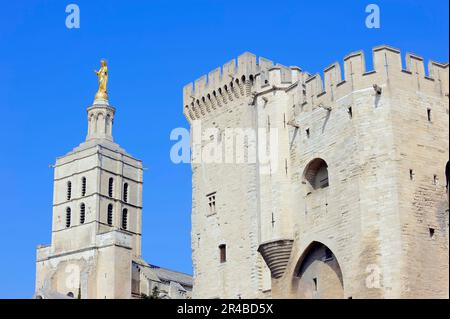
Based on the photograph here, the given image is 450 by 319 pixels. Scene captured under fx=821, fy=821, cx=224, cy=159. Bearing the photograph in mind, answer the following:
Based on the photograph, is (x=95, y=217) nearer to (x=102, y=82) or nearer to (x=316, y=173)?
(x=102, y=82)

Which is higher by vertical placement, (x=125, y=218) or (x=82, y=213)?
→ (x=125, y=218)

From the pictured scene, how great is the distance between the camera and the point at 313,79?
31.9 meters

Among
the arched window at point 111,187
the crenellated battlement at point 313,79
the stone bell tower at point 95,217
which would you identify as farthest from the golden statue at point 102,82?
the crenellated battlement at point 313,79

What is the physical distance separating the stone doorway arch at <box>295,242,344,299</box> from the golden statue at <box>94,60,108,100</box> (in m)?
Answer: 44.2

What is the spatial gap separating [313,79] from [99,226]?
3853 cm

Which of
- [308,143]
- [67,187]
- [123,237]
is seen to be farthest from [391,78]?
[67,187]

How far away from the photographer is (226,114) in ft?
119

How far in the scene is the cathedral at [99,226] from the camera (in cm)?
6262

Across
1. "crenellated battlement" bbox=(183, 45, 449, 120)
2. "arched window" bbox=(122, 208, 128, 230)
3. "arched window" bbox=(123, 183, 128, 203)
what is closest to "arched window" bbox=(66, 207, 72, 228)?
"arched window" bbox=(122, 208, 128, 230)

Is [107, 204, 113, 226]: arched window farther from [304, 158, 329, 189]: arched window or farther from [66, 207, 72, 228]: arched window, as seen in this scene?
[304, 158, 329, 189]: arched window

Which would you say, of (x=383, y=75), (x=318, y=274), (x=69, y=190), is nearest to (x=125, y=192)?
(x=69, y=190)

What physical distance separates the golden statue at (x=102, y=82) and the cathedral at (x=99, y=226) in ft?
0.29

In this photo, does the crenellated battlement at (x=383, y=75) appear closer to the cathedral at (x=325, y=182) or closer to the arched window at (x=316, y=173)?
the cathedral at (x=325, y=182)
